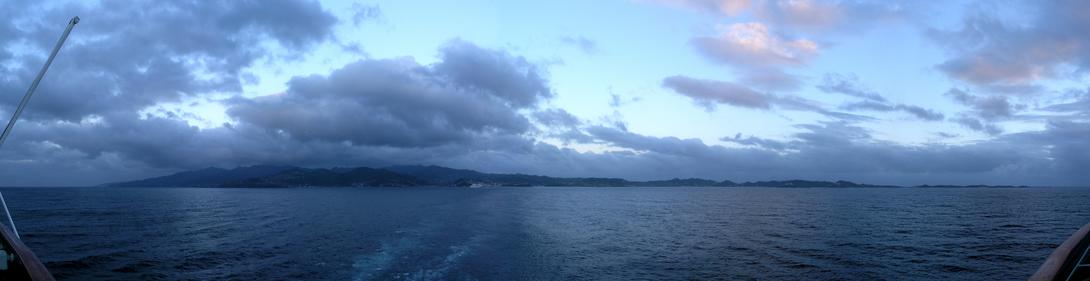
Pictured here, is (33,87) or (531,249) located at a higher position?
(33,87)

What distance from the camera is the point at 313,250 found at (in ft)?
142

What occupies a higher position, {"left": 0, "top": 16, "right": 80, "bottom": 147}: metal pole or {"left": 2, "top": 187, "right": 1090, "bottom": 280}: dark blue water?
{"left": 0, "top": 16, "right": 80, "bottom": 147}: metal pole

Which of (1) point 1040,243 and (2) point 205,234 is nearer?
(1) point 1040,243

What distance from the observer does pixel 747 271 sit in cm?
3569

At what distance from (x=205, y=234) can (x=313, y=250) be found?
64.7 feet

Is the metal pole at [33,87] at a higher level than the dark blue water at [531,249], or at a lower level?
higher

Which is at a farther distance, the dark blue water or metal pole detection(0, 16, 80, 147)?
Answer: the dark blue water

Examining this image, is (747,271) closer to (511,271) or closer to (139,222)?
(511,271)

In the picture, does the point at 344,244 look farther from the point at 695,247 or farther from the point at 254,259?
the point at 695,247

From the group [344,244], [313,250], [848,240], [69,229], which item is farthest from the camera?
[69,229]

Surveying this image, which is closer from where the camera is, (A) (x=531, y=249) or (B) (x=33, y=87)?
(B) (x=33, y=87)

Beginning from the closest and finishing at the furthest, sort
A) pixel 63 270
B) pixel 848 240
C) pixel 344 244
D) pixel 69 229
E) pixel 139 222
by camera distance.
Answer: pixel 63 270
pixel 344 244
pixel 848 240
pixel 69 229
pixel 139 222

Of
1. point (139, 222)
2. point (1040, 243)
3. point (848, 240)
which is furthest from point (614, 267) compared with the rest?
point (139, 222)

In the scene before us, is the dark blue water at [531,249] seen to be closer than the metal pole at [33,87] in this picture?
No
